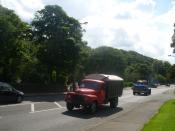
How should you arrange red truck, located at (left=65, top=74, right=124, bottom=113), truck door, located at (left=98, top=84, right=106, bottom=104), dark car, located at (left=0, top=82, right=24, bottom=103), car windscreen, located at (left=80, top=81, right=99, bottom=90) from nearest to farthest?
1. red truck, located at (left=65, top=74, right=124, bottom=113)
2. truck door, located at (left=98, top=84, right=106, bottom=104)
3. car windscreen, located at (left=80, top=81, right=99, bottom=90)
4. dark car, located at (left=0, top=82, right=24, bottom=103)

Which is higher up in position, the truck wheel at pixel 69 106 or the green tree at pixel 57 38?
the green tree at pixel 57 38

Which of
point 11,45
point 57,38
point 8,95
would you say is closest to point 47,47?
point 57,38

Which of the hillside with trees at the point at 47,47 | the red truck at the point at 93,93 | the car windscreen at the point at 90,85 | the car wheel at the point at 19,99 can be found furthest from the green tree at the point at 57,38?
the car windscreen at the point at 90,85

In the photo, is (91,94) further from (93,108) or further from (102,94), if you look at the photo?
(102,94)

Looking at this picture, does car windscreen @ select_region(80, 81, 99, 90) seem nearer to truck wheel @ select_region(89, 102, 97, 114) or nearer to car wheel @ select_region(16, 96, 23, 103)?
truck wheel @ select_region(89, 102, 97, 114)

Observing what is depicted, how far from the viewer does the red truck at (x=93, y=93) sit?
25562mm

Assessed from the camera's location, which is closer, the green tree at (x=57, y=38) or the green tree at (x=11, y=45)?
the green tree at (x=11, y=45)

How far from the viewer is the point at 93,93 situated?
26719mm

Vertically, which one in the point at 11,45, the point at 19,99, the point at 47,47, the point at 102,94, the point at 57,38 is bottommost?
the point at 19,99

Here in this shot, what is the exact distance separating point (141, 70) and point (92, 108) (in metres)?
145

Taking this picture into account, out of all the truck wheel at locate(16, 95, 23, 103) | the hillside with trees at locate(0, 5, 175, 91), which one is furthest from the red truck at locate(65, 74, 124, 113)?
the hillside with trees at locate(0, 5, 175, 91)

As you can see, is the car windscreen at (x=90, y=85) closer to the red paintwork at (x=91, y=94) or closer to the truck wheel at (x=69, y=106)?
the red paintwork at (x=91, y=94)

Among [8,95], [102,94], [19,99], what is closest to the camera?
[102,94]

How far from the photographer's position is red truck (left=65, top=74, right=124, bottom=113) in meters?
25.6
